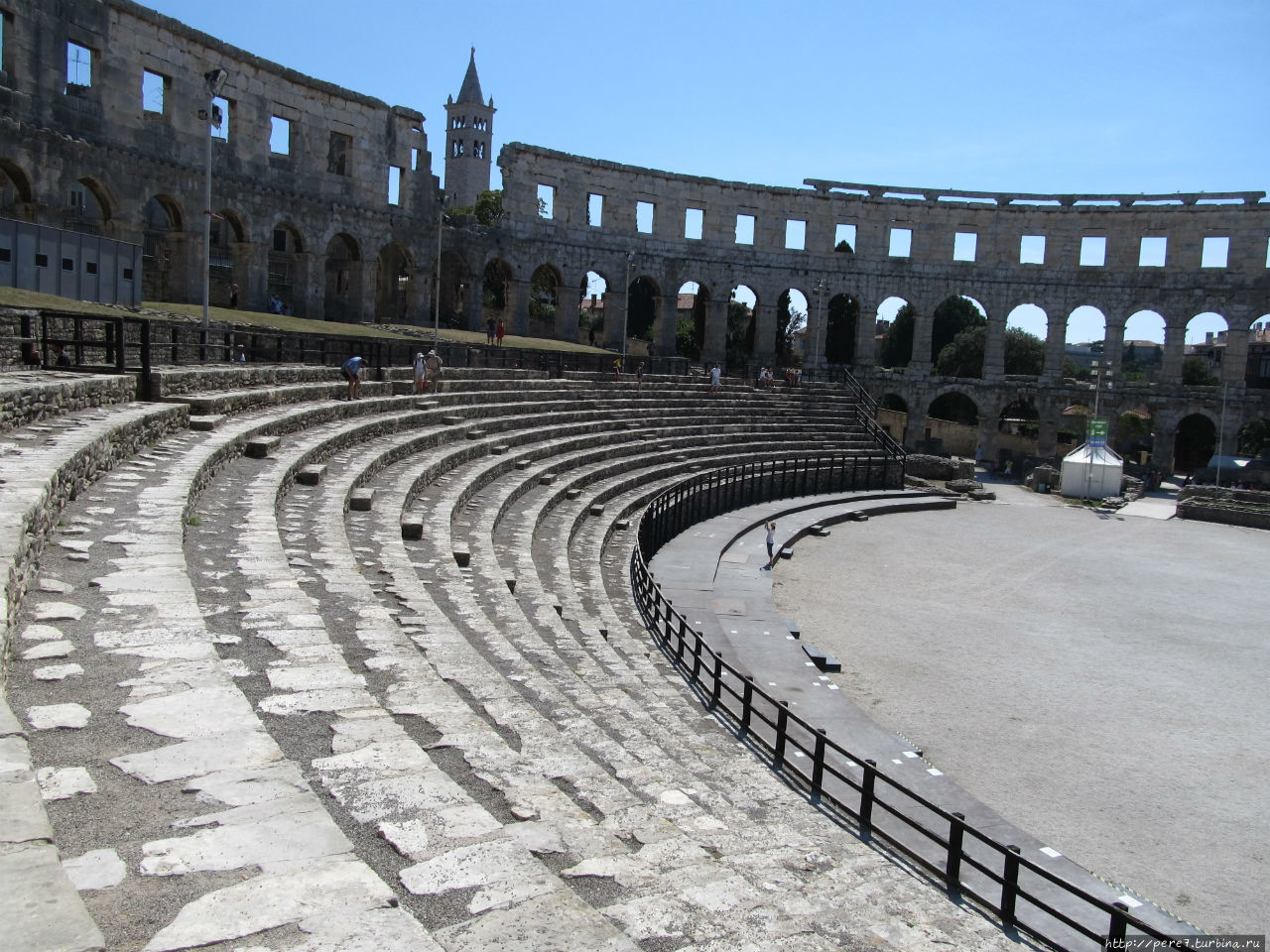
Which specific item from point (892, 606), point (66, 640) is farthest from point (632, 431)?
point (66, 640)

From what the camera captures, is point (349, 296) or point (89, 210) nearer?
point (349, 296)

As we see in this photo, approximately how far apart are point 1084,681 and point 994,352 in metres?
30.4

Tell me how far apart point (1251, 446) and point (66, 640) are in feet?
185

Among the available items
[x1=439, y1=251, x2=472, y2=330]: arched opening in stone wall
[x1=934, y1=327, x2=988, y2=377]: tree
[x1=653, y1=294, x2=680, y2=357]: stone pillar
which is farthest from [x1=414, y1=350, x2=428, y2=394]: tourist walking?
[x1=934, y1=327, x2=988, y2=377]: tree

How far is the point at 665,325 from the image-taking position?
39.3 meters

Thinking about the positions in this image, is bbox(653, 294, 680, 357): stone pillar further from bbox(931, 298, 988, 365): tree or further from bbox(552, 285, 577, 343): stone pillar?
bbox(931, 298, 988, 365): tree

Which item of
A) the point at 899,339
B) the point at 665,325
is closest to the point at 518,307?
the point at 665,325

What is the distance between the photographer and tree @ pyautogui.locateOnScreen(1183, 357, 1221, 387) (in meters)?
56.2

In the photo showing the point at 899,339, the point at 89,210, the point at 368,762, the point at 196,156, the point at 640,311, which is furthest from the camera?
the point at 899,339

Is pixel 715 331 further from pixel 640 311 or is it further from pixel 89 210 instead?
pixel 89 210

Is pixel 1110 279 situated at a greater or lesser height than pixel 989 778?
greater

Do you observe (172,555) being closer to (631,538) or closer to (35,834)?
(35,834)

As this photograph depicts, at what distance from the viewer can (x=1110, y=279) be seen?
39.4 m

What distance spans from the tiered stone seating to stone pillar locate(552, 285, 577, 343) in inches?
1086
